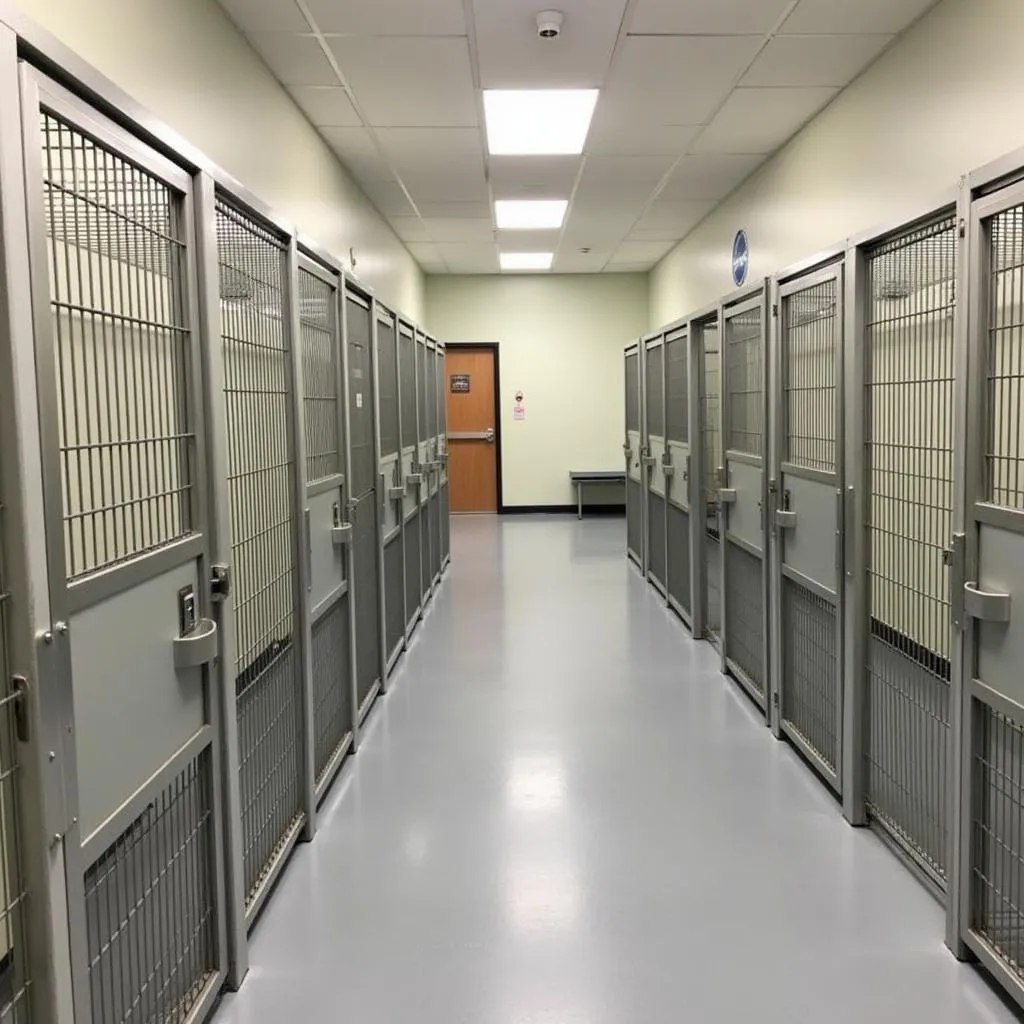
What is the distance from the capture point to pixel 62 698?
1442mm

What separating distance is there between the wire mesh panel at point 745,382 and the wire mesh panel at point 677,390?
37.9 inches

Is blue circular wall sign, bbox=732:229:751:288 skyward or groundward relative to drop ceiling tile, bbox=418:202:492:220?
groundward

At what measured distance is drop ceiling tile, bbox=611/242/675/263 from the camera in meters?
9.89

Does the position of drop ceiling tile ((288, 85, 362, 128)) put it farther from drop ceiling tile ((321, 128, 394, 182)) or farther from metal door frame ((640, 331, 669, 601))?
metal door frame ((640, 331, 669, 601))

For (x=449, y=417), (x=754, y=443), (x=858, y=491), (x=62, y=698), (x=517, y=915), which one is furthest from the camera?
(x=449, y=417)

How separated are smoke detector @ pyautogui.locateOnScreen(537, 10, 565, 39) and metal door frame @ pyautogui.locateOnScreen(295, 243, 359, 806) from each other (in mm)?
1383

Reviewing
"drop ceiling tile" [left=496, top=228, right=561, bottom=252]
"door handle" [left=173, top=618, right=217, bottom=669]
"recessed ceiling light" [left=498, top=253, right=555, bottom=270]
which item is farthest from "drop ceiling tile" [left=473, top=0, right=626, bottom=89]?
"recessed ceiling light" [left=498, top=253, right=555, bottom=270]

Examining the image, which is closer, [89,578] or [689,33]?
[89,578]

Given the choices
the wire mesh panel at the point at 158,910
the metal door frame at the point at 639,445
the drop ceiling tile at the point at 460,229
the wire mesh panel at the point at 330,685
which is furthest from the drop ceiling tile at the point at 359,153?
the wire mesh panel at the point at 158,910

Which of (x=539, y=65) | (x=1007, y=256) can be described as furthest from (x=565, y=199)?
(x=1007, y=256)

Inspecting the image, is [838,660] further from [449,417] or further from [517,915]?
[449,417]

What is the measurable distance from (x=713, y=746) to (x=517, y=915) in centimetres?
163

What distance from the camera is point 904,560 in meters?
3.11

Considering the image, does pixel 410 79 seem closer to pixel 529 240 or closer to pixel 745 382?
pixel 745 382
